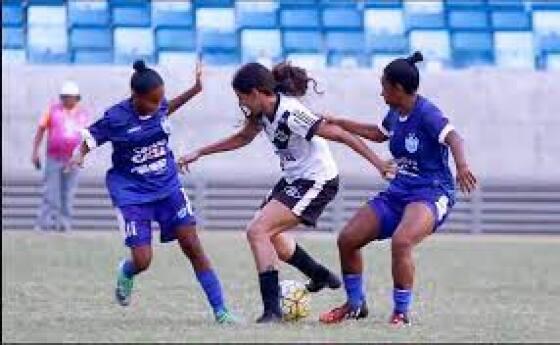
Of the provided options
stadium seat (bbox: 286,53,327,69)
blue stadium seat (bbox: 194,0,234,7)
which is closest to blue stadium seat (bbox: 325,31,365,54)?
stadium seat (bbox: 286,53,327,69)

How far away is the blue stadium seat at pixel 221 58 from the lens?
89.9 ft

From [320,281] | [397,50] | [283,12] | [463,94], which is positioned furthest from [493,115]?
[320,281]

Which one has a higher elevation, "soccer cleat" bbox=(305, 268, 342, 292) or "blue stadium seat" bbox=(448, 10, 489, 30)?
"blue stadium seat" bbox=(448, 10, 489, 30)

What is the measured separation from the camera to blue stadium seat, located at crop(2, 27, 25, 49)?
1077 inches

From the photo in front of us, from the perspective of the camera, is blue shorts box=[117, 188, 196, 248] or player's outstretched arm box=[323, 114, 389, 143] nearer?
blue shorts box=[117, 188, 196, 248]

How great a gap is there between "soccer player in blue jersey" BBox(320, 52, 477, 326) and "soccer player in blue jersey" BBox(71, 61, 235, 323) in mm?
936

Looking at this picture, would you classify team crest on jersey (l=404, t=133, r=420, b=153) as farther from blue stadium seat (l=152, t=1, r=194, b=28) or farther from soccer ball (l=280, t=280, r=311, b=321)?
blue stadium seat (l=152, t=1, r=194, b=28)

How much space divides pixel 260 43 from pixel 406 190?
16.6 m

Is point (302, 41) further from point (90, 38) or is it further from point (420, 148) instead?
point (420, 148)

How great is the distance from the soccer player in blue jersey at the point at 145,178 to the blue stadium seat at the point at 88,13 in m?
16.8

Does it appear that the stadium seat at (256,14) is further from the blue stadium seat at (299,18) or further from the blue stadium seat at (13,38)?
the blue stadium seat at (13,38)

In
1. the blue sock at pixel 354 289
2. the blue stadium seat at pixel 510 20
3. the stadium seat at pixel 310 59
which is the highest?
the blue stadium seat at pixel 510 20

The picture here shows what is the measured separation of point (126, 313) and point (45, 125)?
11.1 meters

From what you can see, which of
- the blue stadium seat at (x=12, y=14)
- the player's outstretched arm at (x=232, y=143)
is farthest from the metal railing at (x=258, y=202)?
the player's outstretched arm at (x=232, y=143)
